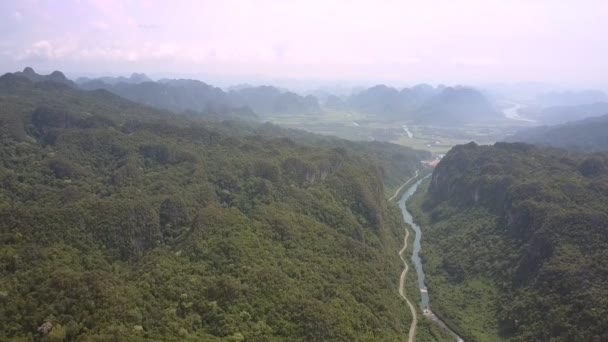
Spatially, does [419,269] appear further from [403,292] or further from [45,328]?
[45,328]

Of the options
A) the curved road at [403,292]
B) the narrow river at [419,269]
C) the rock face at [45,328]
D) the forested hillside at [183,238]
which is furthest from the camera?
the narrow river at [419,269]

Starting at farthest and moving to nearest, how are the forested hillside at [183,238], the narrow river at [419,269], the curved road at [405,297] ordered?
the narrow river at [419,269], the curved road at [405,297], the forested hillside at [183,238]

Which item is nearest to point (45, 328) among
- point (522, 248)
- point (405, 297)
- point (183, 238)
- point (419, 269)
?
point (183, 238)

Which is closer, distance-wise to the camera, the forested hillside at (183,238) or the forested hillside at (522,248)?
the forested hillside at (183,238)

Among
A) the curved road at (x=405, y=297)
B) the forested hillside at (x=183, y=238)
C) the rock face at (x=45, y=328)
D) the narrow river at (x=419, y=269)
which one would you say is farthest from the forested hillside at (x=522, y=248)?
the rock face at (x=45, y=328)

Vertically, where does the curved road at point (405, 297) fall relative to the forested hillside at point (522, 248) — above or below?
below

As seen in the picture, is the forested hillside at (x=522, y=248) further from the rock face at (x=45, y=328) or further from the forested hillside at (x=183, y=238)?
the rock face at (x=45, y=328)

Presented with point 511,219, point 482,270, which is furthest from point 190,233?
point 511,219

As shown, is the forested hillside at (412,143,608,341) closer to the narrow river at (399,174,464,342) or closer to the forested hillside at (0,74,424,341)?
the narrow river at (399,174,464,342)
